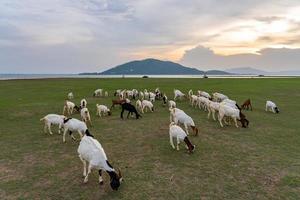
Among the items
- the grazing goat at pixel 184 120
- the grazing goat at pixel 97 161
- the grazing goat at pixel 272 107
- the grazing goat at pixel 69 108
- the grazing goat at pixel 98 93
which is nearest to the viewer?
the grazing goat at pixel 97 161

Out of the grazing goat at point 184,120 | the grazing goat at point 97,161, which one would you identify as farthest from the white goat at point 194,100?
the grazing goat at point 97,161

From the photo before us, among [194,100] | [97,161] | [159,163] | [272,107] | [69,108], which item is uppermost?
[194,100]

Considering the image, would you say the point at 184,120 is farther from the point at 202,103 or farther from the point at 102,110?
the point at 202,103

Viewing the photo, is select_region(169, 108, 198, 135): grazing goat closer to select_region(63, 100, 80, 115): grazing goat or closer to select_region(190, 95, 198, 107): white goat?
select_region(63, 100, 80, 115): grazing goat

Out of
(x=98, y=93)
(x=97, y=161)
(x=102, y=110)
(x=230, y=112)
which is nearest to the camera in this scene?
(x=97, y=161)

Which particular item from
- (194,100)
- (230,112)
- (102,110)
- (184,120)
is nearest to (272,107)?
(194,100)

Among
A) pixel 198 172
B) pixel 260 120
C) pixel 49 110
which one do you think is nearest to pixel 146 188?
pixel 198 172

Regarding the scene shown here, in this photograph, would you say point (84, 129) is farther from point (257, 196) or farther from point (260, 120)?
point (260, 120)

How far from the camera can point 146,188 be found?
10.8 m

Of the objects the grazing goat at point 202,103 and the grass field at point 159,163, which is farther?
the grazing goat at point 202,103

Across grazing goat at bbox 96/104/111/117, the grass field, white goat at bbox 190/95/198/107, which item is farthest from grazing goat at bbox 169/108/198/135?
white goat at bbox 190/95/198/107

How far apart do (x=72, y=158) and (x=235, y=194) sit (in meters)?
7.19

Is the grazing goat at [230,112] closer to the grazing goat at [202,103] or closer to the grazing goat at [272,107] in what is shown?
the grazing goat at [202,103]

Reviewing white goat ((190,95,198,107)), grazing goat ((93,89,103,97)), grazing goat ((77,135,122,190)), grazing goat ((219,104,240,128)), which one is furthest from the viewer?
grazing goat ((93,89,103,97))
